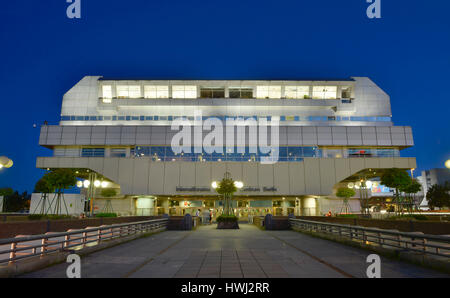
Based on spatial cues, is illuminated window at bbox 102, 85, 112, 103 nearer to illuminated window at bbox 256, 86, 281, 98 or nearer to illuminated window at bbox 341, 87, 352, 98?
illuminated window at bbox 256, 86, 281, 98

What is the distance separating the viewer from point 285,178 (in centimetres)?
5447

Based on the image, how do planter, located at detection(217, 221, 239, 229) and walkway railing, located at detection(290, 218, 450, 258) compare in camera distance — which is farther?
planter, located at detection(217, 221, 239, 229)

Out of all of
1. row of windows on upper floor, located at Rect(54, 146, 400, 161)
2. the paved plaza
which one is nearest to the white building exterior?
row of windows on upper floor, located at Rect(54, 146, 400, 161)

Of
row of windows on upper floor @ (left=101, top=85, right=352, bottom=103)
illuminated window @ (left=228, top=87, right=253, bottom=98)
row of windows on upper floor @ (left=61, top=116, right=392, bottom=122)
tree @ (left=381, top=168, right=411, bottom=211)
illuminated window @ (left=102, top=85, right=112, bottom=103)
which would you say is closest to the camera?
tree @ (left=381, top=168, right=411, bottom=211)

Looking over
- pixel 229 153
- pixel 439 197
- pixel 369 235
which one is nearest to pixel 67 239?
pixel 369 235

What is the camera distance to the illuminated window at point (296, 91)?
220 feet

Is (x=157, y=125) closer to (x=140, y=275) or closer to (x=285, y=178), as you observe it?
(x=285, y=178)

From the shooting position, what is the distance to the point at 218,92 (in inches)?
2648

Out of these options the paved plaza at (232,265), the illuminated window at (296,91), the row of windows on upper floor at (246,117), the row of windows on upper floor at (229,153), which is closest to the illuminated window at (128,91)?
the row of windows on upper floor at (246,117)

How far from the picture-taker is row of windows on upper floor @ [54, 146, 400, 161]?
186ft

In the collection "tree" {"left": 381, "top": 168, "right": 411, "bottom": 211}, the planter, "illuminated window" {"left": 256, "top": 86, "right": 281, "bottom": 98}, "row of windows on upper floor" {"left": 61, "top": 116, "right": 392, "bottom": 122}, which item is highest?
"illuminated window" {"left": 256, "top": 86, "right": 281, "bottom": 98}

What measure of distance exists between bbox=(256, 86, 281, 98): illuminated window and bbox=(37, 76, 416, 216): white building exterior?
0.22 meters

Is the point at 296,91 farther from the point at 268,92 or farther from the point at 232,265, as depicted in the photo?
the point at 232,265
